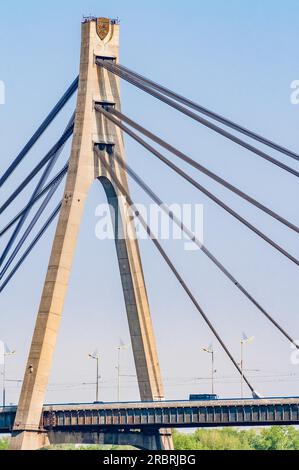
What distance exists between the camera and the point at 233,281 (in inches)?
7534
